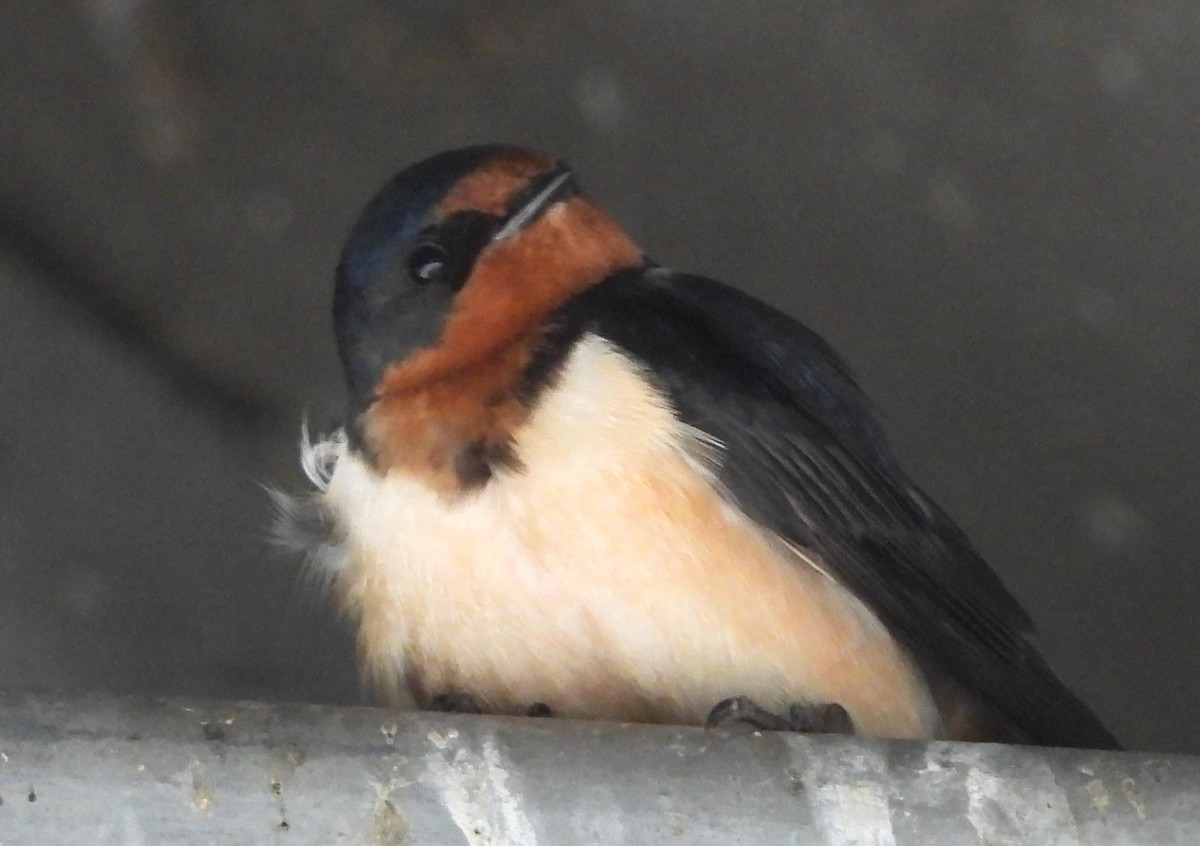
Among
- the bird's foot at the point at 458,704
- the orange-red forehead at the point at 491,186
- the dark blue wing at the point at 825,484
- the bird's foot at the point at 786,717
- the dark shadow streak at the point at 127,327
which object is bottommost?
the dark shadow streak at the point at 127,327

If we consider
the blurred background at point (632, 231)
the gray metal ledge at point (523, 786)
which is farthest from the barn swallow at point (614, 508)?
the blurred background at point (632, 231)

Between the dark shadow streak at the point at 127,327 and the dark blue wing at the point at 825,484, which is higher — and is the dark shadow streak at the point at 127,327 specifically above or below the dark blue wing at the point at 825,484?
below

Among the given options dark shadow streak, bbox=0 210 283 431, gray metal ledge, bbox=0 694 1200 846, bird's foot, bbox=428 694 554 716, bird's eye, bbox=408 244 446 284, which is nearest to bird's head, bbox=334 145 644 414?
bird's eye, bbox=408 244 446 284

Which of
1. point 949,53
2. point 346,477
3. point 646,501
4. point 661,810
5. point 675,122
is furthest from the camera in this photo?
point 675,122

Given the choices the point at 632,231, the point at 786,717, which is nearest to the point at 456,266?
the point at 786,717

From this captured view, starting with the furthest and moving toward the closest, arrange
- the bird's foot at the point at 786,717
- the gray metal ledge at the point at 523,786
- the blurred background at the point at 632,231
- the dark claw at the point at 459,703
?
1. the blurred background at the point at 632,231
2. the dark claw at the point at 459,703
3. the bird's foot at the point at 786,717
4. the gray metal ledge at the point at 523,786

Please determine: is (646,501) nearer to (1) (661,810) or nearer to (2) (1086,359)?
(1) (661,810)

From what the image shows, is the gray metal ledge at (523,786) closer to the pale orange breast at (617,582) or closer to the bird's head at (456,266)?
the pale orange breast at (617,582)

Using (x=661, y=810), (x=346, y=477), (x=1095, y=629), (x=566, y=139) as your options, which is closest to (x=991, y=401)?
(x=1095, y=629)
